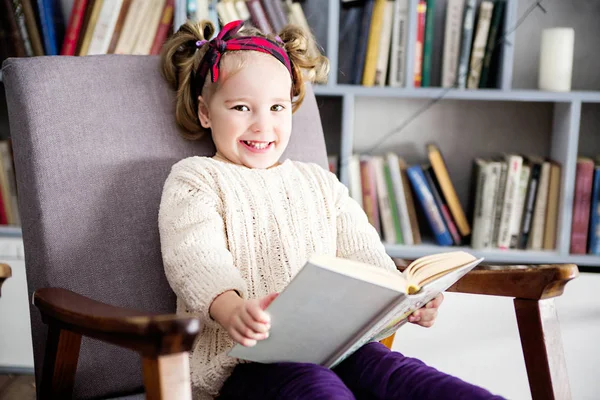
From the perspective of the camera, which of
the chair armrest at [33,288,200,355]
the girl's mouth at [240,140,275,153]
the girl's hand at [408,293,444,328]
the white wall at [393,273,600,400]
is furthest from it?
the white wall at [393,273,600,400]

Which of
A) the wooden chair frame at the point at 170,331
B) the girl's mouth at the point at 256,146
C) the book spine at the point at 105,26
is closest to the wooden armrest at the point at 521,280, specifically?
the wooden chair frame at the point at 170,331

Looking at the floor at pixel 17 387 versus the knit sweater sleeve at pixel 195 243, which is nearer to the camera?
the knit sweater sleeve at pixel 195 243

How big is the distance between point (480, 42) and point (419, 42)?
0.16 metres

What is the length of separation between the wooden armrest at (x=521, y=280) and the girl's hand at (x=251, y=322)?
1.34ft

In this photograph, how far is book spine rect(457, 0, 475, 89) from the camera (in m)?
1.74

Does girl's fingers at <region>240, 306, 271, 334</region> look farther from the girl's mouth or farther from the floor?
the floor

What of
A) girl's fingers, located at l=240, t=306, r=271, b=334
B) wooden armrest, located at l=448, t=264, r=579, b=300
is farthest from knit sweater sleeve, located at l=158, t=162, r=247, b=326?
wooden armrest, located at l=448, t=264, r=579, b=300

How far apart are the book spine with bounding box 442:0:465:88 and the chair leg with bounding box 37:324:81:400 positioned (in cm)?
123

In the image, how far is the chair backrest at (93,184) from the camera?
1005 millimetres

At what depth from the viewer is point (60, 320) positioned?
2.54 ft

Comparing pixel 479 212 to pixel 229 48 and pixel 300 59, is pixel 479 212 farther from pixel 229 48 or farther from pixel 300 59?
pixel 229 48

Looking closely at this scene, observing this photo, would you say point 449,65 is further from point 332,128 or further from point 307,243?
point 307,243

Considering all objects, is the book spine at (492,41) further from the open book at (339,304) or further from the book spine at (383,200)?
the open book at (339,304)

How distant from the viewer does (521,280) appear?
3.33ft
